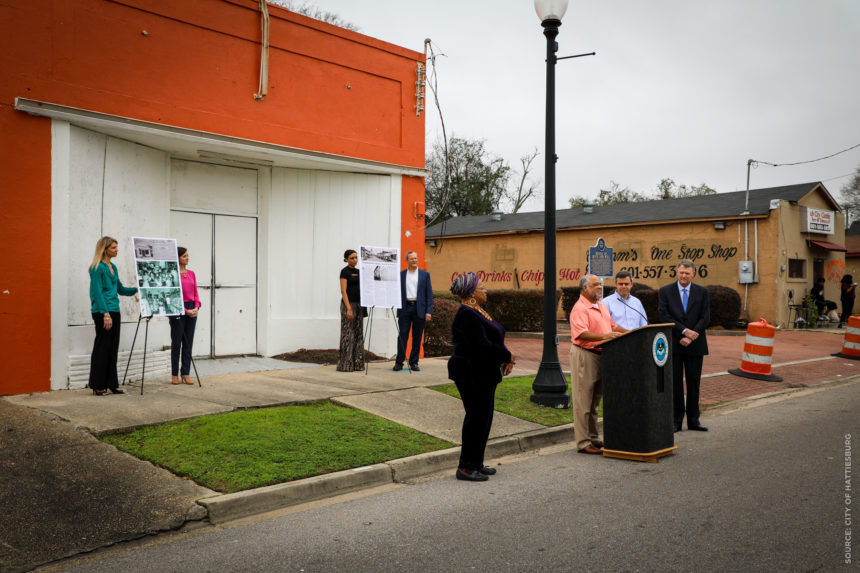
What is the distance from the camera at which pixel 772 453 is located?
6.85 meters

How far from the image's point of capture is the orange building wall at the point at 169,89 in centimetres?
807

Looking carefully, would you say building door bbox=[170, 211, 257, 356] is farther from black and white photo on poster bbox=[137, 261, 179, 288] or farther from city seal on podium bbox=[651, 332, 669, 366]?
city seal on podium bbox=[651, 332, 669, 366]

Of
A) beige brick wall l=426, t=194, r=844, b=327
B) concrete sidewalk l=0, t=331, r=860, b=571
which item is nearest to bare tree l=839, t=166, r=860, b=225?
beige brick wall l=426, t=194, r=844, b=327

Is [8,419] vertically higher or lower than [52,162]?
lower

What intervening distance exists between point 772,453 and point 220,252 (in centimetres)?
839

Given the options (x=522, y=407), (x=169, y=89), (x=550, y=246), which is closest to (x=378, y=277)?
(x=550, y=246)

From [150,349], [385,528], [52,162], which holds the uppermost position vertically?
[52,162]

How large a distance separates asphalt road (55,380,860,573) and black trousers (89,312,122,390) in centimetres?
403

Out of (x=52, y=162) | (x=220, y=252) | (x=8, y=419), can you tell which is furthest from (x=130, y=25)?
(x=8, y=419)

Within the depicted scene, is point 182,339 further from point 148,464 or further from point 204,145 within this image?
→ point 148,464

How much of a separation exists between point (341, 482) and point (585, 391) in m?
2.73

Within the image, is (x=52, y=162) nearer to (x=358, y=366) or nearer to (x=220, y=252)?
(x=220, y=252)

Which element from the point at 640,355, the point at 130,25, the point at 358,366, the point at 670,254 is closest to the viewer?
the point at 640,355

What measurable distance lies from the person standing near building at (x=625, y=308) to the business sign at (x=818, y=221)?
21.3 metres
